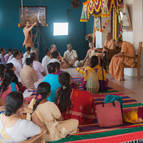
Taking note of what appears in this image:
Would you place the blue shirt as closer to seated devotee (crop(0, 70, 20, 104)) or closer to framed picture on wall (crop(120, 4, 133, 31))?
seated devotee (crop(0, 70, 20, 104))

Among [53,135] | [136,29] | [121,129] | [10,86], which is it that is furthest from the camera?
[136,29]

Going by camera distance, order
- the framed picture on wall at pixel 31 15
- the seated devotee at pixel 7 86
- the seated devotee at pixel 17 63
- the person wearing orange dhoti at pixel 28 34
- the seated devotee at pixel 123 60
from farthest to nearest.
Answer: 1. the framed picture on wall at pixel 31 15
2. the person wearing orange dhoti at pixel 28 34
3. the seated devotee at pixel 123 60
4. the seated devotee at pixel 17 63
5. the seated devotee at pixel 7 86

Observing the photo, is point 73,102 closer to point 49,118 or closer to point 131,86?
point 49,118

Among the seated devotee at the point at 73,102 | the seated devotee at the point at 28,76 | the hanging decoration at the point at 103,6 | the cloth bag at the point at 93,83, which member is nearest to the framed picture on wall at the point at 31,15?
the hanging decoration at the point at 103,6

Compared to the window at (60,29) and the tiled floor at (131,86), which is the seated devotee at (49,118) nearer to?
the tiled floor at (131,86)

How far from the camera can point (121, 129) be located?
3.02m

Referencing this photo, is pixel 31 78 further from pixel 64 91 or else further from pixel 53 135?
→ pixel 53 135

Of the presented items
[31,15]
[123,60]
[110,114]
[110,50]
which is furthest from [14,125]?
[31,15]

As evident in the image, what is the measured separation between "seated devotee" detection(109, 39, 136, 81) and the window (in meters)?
5.23

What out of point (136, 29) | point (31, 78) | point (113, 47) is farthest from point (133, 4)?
point (31, 78)

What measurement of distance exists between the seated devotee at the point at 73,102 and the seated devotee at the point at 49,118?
1.26 feet

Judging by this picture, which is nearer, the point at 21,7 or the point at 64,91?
the point at 64,91

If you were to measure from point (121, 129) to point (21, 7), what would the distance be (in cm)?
942

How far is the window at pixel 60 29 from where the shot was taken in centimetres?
1174
